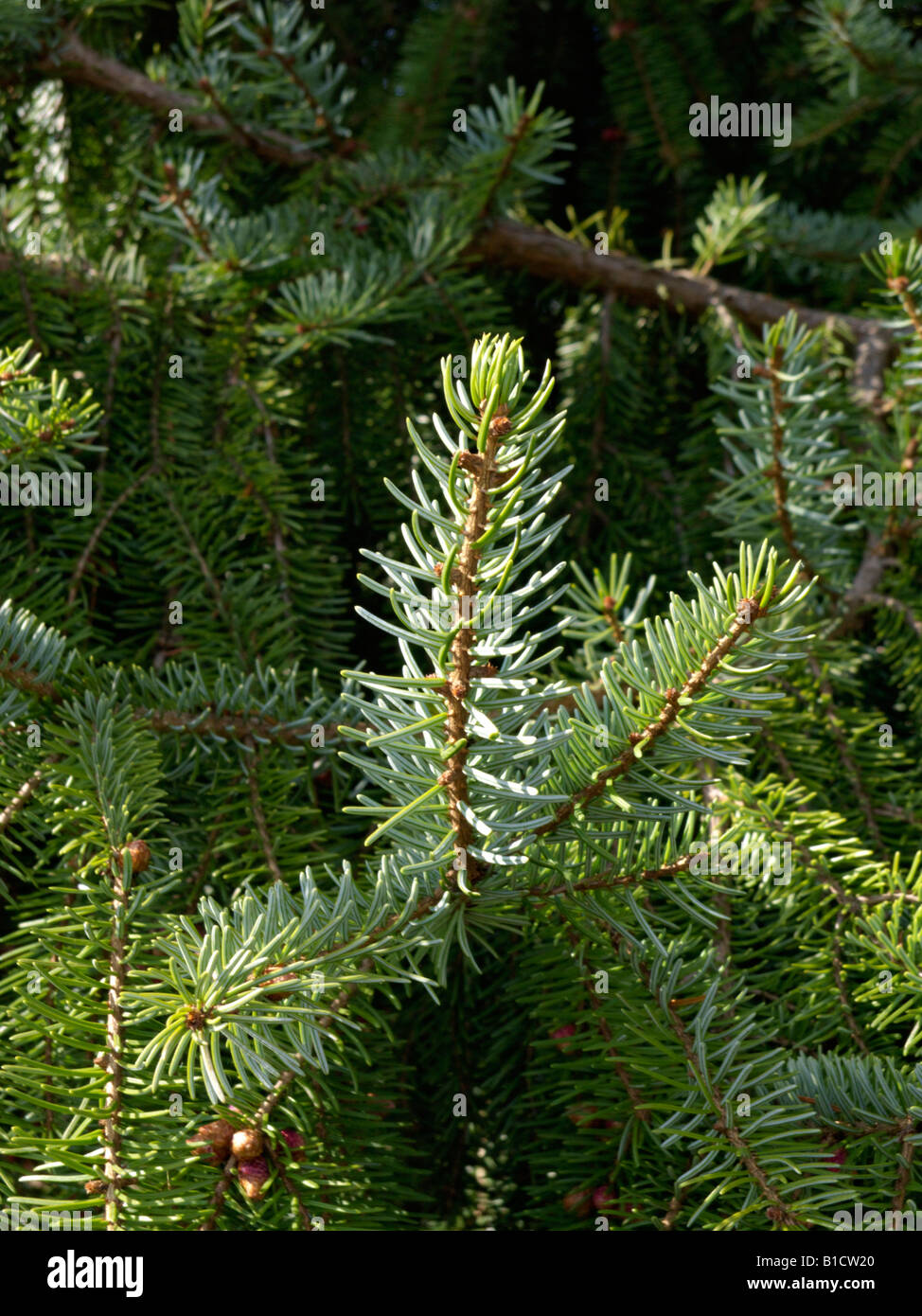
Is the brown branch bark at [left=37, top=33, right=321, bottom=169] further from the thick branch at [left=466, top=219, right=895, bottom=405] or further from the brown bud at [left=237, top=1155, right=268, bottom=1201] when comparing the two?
the brown bud at [left=237, top=1155, right=268, bottom=1201]

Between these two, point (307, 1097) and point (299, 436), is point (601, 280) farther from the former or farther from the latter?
point (307, 1097)

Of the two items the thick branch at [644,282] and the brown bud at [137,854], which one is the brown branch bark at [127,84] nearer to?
the thick branch at [644,282]

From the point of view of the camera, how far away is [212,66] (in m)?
0.82

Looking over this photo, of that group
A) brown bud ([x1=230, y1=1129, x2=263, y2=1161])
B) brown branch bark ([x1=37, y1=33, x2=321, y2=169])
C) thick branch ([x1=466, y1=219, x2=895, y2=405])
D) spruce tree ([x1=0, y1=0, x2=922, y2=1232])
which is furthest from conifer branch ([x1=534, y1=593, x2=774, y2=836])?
brown branch bark ([x1=37, y1=33, x2=321, y2=169])

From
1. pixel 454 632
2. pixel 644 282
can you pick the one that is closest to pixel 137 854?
pixel 454 632

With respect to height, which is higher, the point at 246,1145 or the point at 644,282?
the point at 644,282

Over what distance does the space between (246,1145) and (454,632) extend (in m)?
0.24

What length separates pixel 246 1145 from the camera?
0.42m

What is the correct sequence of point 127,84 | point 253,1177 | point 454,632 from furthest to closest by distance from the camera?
point 127,84 → point 253,1177 → point 454,632

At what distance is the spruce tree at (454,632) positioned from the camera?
39 cm

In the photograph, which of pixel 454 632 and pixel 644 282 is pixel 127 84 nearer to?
pixel 644 282

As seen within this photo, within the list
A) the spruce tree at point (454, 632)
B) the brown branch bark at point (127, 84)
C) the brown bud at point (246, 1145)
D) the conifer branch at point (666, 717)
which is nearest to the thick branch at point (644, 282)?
the spruce tree at point (454, 632)
